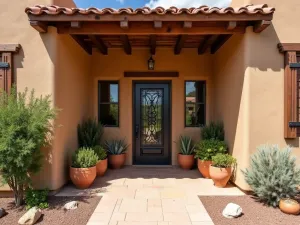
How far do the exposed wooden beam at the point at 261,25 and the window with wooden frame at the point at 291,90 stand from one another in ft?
1.81

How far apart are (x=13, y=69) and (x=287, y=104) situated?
5.51 meters

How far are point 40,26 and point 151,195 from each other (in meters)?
3.87

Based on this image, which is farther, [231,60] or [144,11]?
[231,60]

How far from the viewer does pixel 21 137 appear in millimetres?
3650

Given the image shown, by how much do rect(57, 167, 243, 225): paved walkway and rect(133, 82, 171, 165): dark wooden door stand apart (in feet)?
2.07

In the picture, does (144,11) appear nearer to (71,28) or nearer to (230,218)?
(71,28)

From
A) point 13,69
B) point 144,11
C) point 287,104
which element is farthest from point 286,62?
point 13,69

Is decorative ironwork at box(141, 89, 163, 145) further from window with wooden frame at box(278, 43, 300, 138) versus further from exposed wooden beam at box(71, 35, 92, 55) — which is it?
window with wooden frame at box(278, 43, 300, 138)

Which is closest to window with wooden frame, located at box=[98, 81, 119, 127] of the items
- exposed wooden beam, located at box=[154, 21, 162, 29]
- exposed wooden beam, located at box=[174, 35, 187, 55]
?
exposed wooden beam, located at box=[174, 35, 187, 55]

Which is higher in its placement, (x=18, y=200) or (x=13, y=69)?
(x=13, y=69)

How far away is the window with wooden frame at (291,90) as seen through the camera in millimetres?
4289

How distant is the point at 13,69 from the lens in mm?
4355

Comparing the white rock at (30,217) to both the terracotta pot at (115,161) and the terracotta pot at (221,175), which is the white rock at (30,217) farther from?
the terracotta pot at (221,175)

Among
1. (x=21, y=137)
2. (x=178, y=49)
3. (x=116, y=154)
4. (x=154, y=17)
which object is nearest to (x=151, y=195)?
(x=116, y=154)
